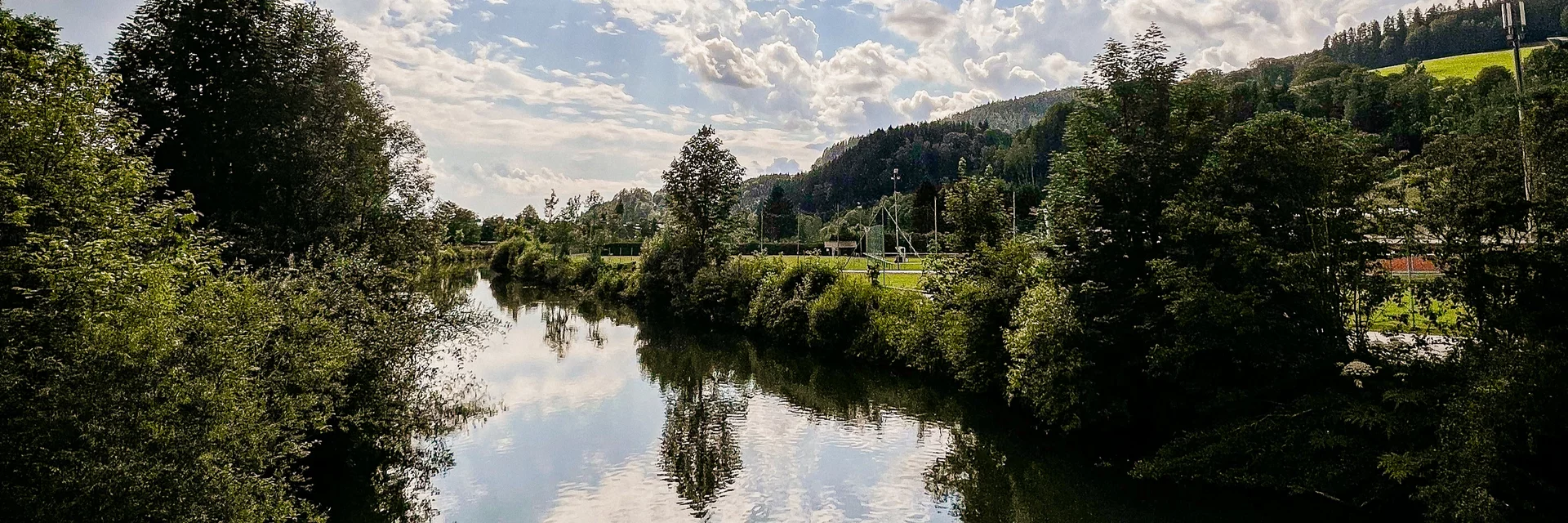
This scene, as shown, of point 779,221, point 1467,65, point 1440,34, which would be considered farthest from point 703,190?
point 1440,34

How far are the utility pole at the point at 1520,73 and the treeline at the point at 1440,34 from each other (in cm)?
16594

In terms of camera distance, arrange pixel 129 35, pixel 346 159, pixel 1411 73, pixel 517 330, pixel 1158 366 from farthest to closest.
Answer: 1. pixel 1411 73
2. pixel 517 330
3. pixel 346 159
4. pixel 129 35
5. pixel 1158 366

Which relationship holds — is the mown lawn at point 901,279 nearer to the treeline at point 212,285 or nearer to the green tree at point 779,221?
the treeline at point 212,285

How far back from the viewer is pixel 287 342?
514 inches

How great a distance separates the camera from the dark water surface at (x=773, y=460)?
595 inches

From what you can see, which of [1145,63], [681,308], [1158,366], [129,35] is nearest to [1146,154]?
[1145,63]

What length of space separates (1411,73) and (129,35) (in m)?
144

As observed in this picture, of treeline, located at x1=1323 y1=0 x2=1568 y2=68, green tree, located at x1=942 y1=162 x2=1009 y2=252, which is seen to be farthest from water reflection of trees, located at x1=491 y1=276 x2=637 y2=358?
treeline, located at x1=1323 y1=0 x2=1568 y2=68

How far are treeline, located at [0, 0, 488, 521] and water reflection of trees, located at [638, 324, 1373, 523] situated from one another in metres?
6.32

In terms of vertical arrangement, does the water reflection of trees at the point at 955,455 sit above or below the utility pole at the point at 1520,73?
below

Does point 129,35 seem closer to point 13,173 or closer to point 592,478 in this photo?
point 13,173

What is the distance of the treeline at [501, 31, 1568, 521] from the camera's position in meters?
10.9

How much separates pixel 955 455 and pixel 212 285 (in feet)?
48.6

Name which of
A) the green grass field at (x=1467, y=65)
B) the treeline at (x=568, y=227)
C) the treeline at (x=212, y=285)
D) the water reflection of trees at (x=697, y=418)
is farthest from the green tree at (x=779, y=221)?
the treeline at (x=212, y=285)
